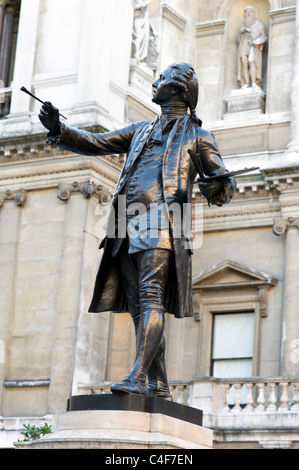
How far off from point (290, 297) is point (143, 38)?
6.42 metres

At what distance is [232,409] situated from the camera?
20297mm

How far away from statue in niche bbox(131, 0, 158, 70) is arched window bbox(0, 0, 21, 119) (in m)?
2.72

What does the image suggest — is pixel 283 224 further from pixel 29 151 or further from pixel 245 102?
pixel 29 151

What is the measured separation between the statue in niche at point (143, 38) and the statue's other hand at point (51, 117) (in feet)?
51.4

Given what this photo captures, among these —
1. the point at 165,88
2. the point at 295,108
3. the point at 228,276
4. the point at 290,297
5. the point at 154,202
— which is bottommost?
the point at 154,202

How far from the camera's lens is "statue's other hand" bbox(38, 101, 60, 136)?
849 centimetres

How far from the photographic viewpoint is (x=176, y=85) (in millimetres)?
8711

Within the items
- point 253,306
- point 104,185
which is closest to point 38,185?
point 104,185

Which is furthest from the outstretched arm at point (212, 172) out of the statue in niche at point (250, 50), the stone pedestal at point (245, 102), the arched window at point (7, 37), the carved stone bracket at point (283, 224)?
the statue in niche at point (250, 50)

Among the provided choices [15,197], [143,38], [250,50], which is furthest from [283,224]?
[15,197]

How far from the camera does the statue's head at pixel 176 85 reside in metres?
8.72

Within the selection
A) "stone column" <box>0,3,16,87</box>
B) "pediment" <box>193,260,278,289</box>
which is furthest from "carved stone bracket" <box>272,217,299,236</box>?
"stone column" <box>0,3,16,87</box>

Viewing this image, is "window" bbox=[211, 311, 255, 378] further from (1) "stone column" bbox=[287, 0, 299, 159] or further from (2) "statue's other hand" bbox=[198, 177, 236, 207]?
(2) "statue's other hand" bbox=[198, 177, 236, 207]

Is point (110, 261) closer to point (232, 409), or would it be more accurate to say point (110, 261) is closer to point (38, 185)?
point (232, 409)
